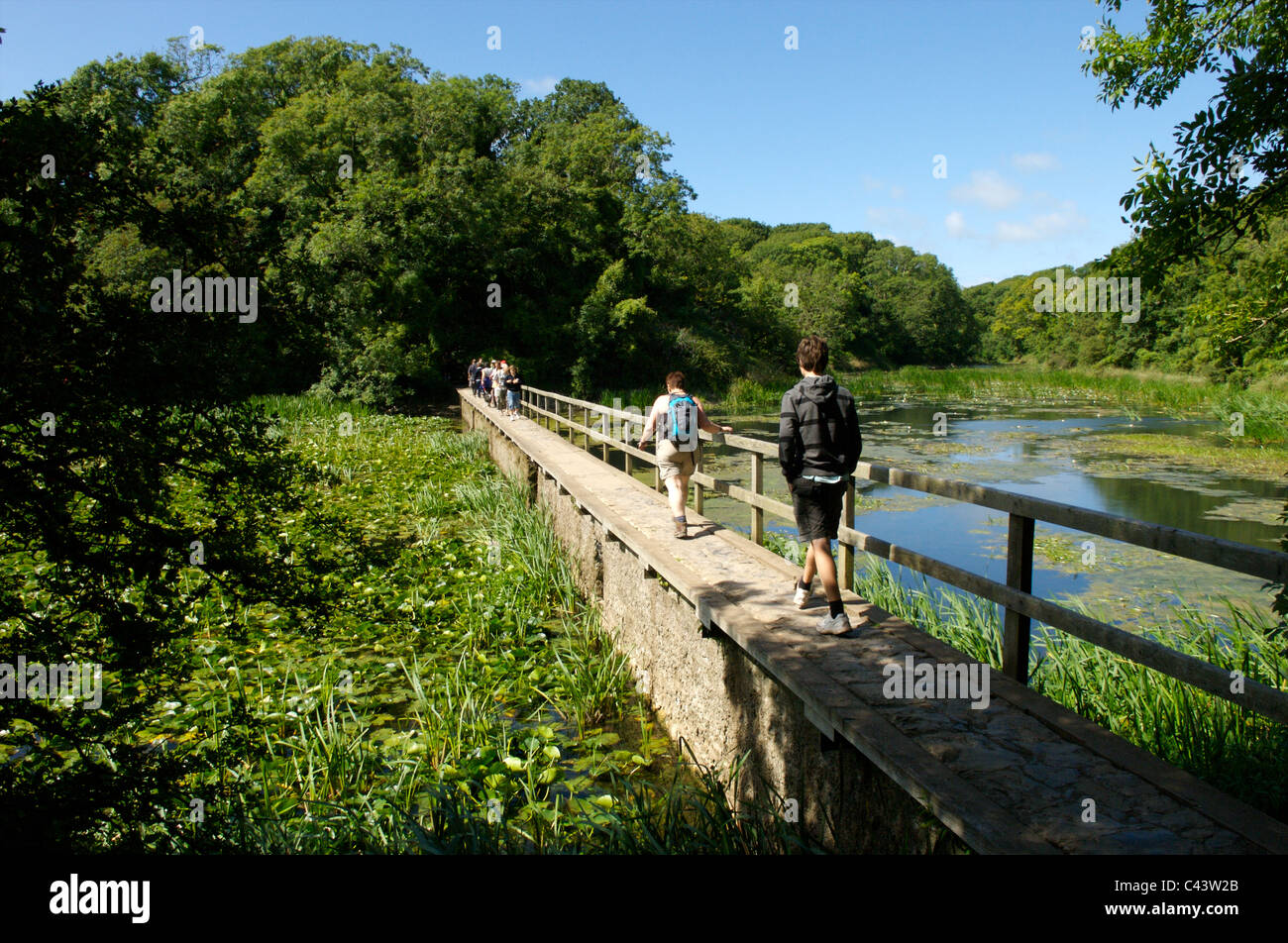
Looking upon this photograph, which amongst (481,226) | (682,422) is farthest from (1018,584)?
(481,226)

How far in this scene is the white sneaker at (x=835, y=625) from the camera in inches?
181

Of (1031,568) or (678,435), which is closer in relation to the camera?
(1031,568)

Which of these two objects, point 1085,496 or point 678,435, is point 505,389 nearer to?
point 1085,496

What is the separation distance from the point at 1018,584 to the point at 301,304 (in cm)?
350

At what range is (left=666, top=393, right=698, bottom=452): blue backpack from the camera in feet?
23.4

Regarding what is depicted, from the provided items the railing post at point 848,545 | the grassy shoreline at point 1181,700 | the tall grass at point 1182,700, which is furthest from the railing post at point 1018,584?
the railing post at point 848,545

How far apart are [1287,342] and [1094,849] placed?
3778 mm

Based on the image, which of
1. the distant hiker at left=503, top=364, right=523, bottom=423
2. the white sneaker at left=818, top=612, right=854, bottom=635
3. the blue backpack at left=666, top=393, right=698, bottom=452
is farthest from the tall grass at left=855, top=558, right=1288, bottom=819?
the distant hiker at left=503, top=364, right=523, bottom=423

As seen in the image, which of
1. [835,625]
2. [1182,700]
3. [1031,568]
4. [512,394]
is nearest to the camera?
[1031,568]

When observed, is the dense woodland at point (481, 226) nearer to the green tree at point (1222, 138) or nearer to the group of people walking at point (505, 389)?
the group of people walking at point (505, 389)

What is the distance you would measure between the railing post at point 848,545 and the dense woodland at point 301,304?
7.96 feet

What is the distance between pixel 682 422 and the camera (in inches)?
281
